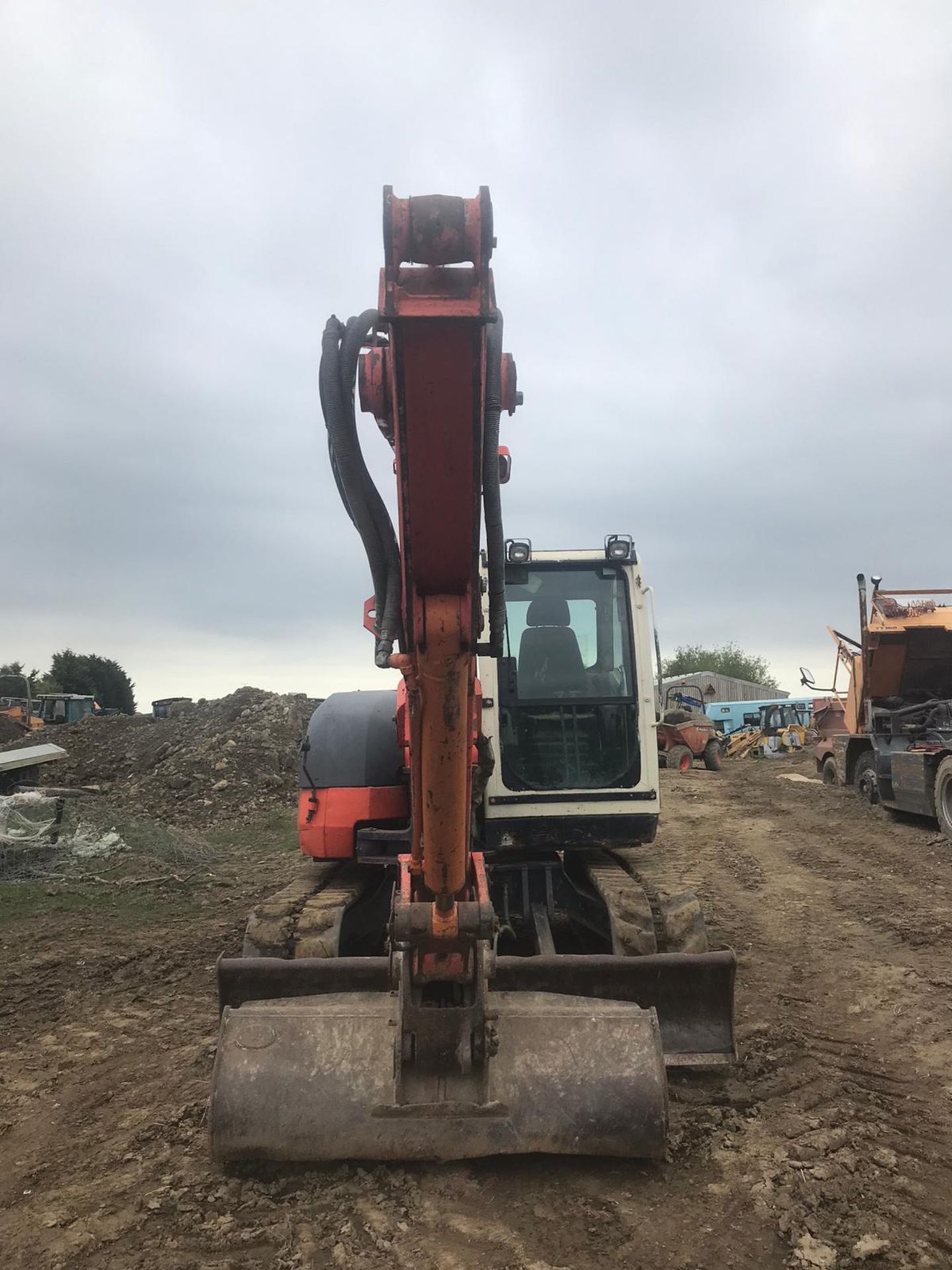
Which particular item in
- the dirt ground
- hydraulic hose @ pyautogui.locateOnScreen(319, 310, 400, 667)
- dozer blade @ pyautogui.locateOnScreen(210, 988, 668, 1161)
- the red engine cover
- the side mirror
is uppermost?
hydraulic hose @ pyautogui.locateOnScreen(319, 310, 400, 667)

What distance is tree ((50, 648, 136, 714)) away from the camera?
5447 centimetres

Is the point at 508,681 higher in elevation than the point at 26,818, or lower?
higher

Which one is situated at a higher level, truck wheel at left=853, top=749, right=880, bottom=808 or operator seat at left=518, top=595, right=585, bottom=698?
operator seat at left=518, top=595, right=585, bottom=698

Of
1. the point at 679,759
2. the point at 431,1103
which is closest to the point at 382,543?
the point at 431,1103

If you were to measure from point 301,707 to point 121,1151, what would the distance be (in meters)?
17.6

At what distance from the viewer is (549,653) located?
5.51 metres

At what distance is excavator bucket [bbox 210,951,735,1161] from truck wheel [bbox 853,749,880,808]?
41.2ft

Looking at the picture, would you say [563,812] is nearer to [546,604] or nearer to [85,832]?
[546,604]

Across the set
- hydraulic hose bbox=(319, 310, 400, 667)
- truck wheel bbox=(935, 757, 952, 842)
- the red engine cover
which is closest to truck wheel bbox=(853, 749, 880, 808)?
truck wheel bbox=(935, 757, 952, 842)

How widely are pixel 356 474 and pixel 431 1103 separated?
225 cm

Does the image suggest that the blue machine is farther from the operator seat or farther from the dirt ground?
the operator seat

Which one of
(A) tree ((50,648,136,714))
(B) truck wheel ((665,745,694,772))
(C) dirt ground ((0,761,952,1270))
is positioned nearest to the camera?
(C) dirt ground ((0,761,952,1270))

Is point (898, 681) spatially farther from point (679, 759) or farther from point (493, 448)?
point (493, 448)

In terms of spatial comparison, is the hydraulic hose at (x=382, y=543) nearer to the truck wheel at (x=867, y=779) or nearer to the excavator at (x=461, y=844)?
the excavator at (x=461, y=844)
